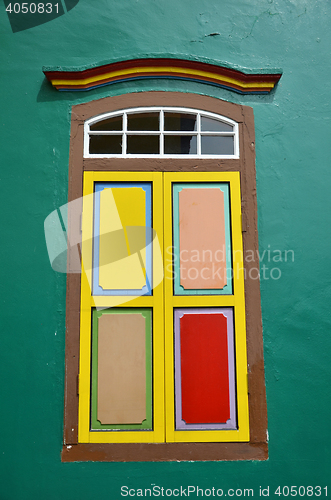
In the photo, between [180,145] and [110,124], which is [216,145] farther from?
[110,124]

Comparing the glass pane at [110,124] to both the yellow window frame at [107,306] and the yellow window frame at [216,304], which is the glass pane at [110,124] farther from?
the yellow window frame at [216,304]

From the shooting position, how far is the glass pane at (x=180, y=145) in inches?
128

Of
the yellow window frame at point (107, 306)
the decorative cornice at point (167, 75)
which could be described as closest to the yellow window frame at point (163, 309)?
the yellow window frame at point (107, 306)

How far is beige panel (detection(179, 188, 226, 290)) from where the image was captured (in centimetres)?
308

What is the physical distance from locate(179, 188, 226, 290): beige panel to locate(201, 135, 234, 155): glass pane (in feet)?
1.18

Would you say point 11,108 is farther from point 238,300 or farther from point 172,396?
point 172,396

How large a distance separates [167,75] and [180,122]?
1.42 feet

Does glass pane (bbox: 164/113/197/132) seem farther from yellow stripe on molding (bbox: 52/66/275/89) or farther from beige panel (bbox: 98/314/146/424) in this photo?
beige panel (bbox: 98/314/146/424)

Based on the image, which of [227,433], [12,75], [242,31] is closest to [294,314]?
[227,433]

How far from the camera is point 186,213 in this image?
3.16 metres

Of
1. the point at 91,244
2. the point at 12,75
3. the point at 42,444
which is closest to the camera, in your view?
the point at 42,444

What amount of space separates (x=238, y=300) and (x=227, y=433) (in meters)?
1.05

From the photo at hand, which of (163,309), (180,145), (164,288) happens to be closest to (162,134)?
(180,145)

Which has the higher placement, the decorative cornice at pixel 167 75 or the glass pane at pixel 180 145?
the decorative cornice at pixel 167 75
